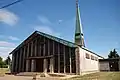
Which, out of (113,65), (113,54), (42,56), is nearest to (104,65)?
(113,65)

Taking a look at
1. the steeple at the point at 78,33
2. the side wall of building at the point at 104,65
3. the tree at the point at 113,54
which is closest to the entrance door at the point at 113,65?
the side wall of building at the point at 104,65

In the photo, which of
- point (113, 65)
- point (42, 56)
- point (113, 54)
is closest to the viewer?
point (42, 56)

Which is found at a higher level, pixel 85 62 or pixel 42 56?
pixel 42 56

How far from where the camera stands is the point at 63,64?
73.8 feet

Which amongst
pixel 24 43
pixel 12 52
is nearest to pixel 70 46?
pixel 24 43

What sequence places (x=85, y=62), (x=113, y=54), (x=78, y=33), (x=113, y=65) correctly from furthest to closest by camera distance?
(x=113, y=54) < (x=78, y=33) < (x=113, y=65) < (x=85, y=62)

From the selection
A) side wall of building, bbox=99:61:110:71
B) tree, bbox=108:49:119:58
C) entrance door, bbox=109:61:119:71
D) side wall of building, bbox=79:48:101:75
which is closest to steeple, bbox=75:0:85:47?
side wall of building, bbox=99:61:110:71

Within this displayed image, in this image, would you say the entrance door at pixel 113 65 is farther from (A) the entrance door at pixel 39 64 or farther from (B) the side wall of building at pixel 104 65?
(A) the entrance door at pixel 39 64

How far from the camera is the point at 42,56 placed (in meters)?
25.0

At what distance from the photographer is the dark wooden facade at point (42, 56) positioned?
22.3 m

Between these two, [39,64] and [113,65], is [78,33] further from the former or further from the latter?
[39,64]

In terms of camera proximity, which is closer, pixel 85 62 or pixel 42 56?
pixel 85 62

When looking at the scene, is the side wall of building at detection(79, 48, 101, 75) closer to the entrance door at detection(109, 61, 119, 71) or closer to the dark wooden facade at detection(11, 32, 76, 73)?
the dark wooden facade at detection(11, 32, 76, 73)

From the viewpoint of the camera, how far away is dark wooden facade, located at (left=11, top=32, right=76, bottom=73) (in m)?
22.3
